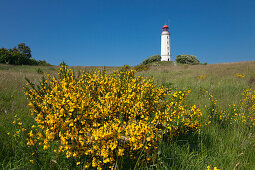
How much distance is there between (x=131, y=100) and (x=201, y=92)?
592cm

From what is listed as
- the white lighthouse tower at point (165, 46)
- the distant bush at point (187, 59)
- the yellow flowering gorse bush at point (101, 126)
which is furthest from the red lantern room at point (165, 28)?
the yellow flowering gorse bush at point (101, 126)

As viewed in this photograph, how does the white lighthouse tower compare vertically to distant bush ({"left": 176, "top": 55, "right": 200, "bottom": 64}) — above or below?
above

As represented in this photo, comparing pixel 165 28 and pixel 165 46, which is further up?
pixel 165 28

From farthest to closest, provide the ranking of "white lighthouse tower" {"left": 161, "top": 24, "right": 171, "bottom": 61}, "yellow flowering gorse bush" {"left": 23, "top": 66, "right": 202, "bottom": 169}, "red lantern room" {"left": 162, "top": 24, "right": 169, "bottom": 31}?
1. "red lantern room" {"left": 162, "top": 24, "right": 169, "bottom": 31}
2. "white lighthouse tower" {"left": 161, "top": 24, "right": 171, "bottom": 61}
3. "yellow flowering gorse bush" {"left": 23, "top": 66, "right": 202, "bottom": 169}

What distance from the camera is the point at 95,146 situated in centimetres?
175

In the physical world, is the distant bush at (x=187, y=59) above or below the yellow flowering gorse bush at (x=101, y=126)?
above

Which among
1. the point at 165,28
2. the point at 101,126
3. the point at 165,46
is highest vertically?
the point at 165,28

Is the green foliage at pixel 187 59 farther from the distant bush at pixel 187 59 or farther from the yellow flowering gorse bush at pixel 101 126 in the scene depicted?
the yellow flowering gorse bush at pixel 101 126

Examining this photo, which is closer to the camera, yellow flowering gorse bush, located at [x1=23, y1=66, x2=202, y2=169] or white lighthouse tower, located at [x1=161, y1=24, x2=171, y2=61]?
yellow flowering gorse bush, located at [x1=23, y1=66, x2=202, y2=169]

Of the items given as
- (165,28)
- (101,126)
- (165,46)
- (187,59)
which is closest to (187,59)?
(187,59)

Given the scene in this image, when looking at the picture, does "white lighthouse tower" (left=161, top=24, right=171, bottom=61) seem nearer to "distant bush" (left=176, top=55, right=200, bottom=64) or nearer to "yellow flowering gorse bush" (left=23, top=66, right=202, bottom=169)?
"distant bush" (left=176, top=55, right=200, bottom=64)

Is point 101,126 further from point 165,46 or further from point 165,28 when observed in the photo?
point 165,28

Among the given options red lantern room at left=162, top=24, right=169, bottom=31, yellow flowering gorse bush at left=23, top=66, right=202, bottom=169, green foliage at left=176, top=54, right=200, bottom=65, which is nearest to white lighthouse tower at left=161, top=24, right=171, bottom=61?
red lantern room at left=162, top=24, right=169, bottom=31

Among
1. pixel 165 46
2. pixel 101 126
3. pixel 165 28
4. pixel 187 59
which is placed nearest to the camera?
pixel 101 126
